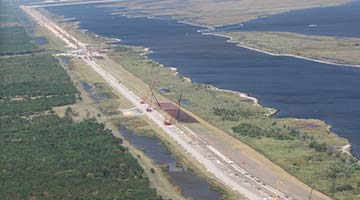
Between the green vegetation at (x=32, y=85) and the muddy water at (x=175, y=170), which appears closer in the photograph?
the muddy water at (x=175, y=170)

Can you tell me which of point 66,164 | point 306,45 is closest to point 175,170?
point 66,164

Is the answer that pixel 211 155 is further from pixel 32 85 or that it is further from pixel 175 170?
pixel 32 85

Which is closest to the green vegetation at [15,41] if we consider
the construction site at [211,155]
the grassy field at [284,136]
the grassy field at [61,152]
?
the construction site at [211,155]

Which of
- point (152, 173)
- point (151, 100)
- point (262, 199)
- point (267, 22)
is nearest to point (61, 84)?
point (151, 100)

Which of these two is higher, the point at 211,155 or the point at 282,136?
the point at 282,136

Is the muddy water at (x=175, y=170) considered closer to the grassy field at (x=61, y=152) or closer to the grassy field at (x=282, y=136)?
the grassy field at (x=61, y=152)

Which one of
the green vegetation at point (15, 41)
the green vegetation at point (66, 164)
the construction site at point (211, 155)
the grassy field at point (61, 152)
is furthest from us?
the green vegetation at point (15, 41)
